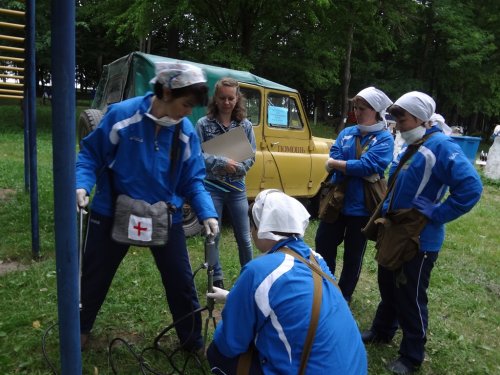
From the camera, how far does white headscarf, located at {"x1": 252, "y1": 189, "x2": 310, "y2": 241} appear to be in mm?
1893

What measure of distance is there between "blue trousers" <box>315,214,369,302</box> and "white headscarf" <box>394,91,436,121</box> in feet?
3.04

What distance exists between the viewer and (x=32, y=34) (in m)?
4.33

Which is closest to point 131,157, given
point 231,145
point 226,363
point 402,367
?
point 226,363

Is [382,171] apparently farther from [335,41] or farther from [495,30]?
[495,30]

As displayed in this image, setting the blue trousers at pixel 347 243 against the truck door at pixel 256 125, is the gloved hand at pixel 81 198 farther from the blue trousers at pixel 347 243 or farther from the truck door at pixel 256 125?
the truck door at pixel 256 125

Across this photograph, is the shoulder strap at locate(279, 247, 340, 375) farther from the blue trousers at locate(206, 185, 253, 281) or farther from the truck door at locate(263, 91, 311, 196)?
the truck door at locate(263, 91, 311, 196)

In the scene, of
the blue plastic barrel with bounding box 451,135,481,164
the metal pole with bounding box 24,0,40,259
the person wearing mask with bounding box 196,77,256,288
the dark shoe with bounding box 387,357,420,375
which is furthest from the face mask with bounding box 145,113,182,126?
the blue plastic barrel with bounding box 451,135,481,164

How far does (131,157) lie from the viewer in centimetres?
236

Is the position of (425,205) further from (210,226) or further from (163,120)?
(163,120)

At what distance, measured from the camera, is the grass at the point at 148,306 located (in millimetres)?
2842

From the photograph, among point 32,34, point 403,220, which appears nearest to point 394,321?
point 403,220

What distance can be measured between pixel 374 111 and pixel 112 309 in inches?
94.3

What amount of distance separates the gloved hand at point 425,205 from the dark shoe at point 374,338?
1.13 metres

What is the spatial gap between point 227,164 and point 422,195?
1.40m
